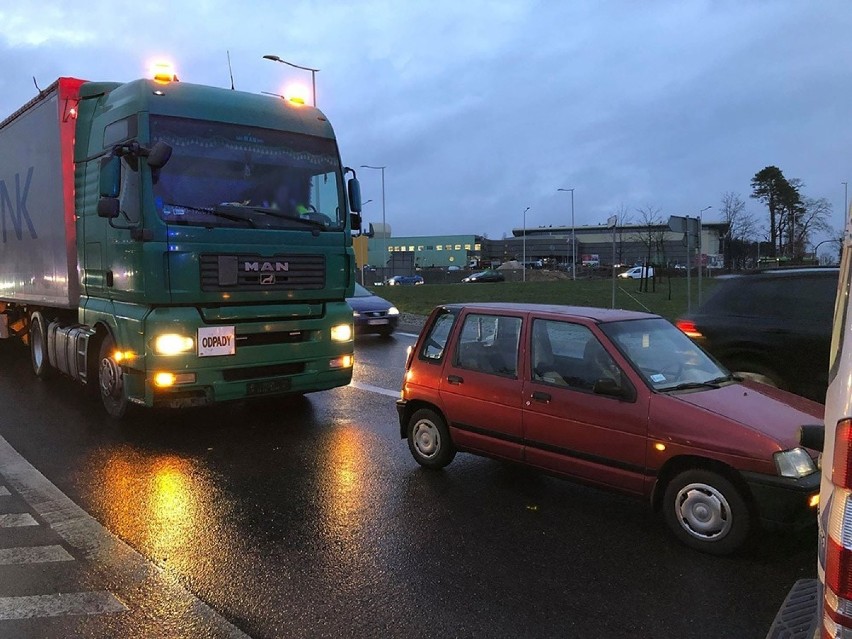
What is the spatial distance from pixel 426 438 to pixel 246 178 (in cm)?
349

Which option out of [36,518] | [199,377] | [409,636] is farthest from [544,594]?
[199,377]

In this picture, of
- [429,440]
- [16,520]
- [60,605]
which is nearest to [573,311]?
[429,440]

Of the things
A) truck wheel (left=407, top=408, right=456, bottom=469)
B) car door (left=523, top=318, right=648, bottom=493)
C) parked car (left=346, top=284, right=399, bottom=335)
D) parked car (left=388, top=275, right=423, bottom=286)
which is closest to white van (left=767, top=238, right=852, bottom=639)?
car door (left=523, top=318, right=648, bottom=493)

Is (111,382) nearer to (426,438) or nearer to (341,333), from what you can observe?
(341,333)

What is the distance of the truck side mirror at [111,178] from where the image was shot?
22.1ft

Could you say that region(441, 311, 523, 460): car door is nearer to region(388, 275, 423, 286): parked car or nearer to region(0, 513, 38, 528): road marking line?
region(0, 513, 38, 528): road marking line

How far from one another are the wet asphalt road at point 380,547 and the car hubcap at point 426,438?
198 millimetres

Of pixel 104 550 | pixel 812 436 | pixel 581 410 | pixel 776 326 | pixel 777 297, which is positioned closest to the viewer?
pixel 812 436

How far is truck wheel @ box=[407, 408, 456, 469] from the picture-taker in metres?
5.79

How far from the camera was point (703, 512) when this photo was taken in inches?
165

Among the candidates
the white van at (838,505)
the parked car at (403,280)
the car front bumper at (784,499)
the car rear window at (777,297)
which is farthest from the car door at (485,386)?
the parked car at (403,280)

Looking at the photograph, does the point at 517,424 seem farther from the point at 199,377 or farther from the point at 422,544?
the point at 199,377

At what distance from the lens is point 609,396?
4641mm

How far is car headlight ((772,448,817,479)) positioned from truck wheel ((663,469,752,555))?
309mm
